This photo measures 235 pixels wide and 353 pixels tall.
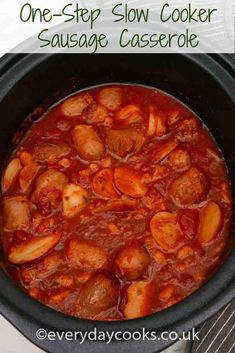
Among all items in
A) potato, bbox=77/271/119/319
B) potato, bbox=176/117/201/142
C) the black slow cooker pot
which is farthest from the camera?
potato, bbox=176/117/201/142

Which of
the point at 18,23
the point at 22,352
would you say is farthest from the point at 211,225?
the point at 18,23

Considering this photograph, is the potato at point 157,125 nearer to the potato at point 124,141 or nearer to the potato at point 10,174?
the potato at point 124,141

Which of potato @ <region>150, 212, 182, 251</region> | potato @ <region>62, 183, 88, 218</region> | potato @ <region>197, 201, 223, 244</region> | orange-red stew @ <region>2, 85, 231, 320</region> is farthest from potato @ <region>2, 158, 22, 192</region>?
potato @ <region>197, 201, 223, 244</region>

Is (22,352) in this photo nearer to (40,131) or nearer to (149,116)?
(40,131)

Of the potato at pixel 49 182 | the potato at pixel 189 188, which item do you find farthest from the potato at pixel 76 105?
the potato at pixel 189 188

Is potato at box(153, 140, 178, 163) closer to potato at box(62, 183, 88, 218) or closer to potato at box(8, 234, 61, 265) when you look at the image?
potato at box(62, 183, 88, 218)

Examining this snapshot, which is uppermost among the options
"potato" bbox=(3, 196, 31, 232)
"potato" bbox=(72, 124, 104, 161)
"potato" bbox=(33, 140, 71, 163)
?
"potato" bbox=(72, 124, 104, 161)

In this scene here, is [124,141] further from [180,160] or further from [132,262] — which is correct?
[132,262]
